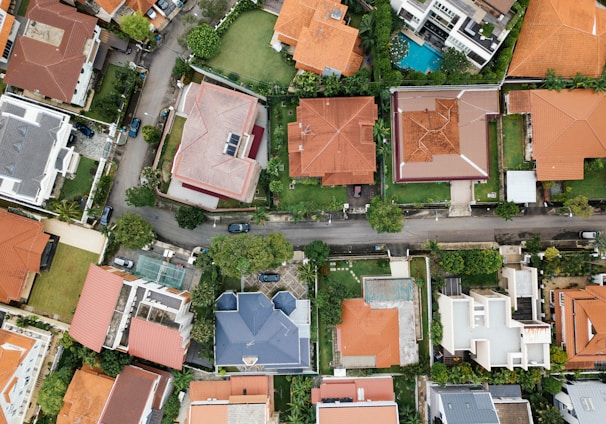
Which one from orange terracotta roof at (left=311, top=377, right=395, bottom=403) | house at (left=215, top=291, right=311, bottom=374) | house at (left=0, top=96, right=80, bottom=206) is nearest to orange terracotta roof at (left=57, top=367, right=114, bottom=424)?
house at (left=215, top=291, right=311, bottom=374)

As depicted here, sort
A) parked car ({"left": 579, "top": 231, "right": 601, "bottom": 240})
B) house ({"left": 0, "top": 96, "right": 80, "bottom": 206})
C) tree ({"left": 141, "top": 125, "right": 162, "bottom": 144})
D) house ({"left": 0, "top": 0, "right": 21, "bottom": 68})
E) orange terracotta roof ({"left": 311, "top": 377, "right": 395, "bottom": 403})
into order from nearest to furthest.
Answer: house ({"left": 0, "top": 96, "right": 80, "bottom": 206})
orange terracotta roof ({"left": 311, "top": 377, "right": 395, "bottom": 403})
house ({"left": 0, "top": 0, "right": 21, "bottom": 68})
tree ({"left": 141, "top": 125, "right": 162, "bottom": 144})
parked car ({"left": 579, "top": 231, "right": 601, "bottom": 240})

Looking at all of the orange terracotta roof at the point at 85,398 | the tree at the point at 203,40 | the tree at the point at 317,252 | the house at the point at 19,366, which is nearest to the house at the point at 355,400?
the tree at the point at 317,252

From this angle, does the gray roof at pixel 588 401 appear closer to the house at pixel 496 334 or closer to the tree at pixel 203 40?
the house at pixel 496 334

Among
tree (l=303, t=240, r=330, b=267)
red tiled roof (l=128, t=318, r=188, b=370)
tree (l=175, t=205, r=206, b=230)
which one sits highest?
tree (l=175, t=205, r=206, b=230)

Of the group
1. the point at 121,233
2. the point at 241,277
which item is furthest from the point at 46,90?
the point at 241,277

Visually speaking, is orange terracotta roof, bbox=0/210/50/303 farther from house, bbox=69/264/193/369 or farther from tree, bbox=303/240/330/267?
tree, bbox=303/240/330/267

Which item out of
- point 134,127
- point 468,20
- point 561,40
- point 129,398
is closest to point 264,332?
point 129,398

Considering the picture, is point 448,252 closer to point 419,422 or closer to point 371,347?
point 371,347
